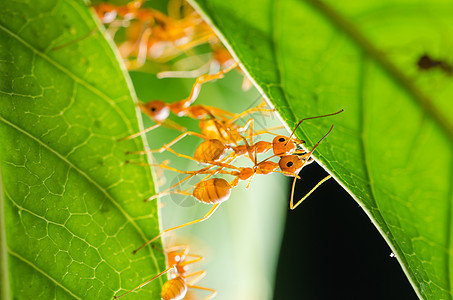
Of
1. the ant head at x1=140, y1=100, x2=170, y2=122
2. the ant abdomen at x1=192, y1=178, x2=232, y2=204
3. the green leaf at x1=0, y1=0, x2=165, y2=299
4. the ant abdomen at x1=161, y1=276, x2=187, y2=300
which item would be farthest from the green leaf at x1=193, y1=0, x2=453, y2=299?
the ant head at x1=140, y1=100, x2=170, y2=122

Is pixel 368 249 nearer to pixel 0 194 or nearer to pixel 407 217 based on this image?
pixel 407 217

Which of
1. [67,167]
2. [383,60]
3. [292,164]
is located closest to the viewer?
[383,60]

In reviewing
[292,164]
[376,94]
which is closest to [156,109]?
[292,164]

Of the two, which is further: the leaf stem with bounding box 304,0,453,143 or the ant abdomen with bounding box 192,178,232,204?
the ant abdomen with bounding box 192,178,232,204

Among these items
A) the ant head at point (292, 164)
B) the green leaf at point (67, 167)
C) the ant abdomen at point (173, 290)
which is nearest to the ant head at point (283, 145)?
the ant head at point (292, 164)

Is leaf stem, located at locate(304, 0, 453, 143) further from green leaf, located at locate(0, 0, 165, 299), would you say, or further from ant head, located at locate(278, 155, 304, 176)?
ant head, located at locate(278, 155, 304, 176)

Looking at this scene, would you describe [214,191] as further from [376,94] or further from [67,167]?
[376,94]
